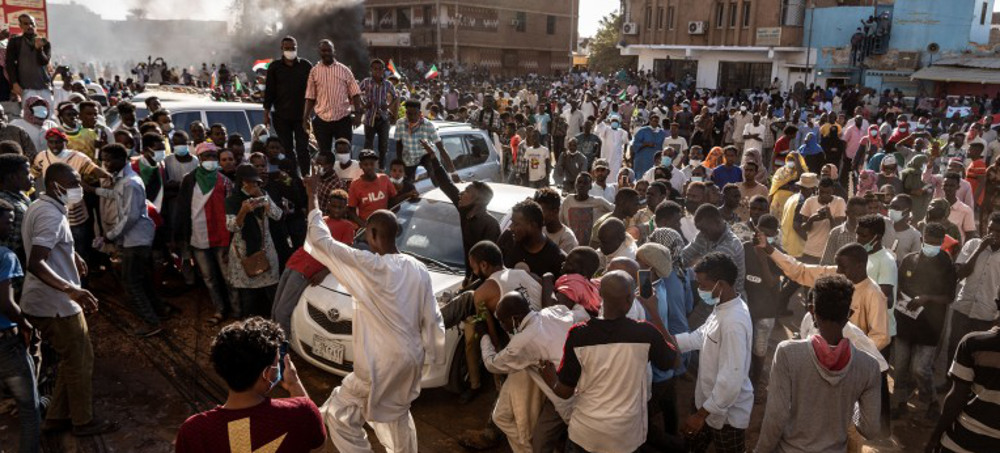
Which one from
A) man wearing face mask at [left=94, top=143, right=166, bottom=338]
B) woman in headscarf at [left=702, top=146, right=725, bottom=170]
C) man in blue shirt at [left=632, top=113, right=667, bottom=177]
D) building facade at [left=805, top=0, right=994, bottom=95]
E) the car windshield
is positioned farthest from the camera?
building facade at [left=805, top=0, right=994, bottom=95]

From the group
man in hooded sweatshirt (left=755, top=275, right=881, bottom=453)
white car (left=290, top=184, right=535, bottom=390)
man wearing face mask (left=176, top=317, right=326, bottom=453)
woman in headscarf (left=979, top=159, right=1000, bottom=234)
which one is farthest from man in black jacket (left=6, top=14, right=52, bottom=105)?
woman in headscarf (left=979, top=159, right=1000, bottom=234)

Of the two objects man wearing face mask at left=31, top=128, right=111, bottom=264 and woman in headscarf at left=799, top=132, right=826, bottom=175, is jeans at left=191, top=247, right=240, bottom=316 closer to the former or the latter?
man wearing face mask at left=31, top=128, right=111, bottom=264

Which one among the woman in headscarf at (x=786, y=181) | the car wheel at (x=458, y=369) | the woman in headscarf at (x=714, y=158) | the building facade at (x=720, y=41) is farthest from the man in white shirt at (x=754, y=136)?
the building facade at (x=720, y=41)

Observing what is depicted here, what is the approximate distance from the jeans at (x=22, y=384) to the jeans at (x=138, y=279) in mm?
2518

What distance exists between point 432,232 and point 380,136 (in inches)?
157

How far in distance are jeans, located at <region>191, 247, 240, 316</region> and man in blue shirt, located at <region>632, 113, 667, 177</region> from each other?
7.54 m

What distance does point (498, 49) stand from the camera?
174ft

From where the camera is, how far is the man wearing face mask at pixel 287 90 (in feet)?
29.1

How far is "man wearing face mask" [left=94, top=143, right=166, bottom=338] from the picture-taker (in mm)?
6512

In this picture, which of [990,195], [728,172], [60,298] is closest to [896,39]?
[990,195]

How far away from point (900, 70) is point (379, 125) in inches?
1222

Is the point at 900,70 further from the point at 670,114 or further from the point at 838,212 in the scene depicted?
the point at 838,212

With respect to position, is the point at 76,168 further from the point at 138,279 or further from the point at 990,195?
the point at 990,195

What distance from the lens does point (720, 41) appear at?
40.0 meters
